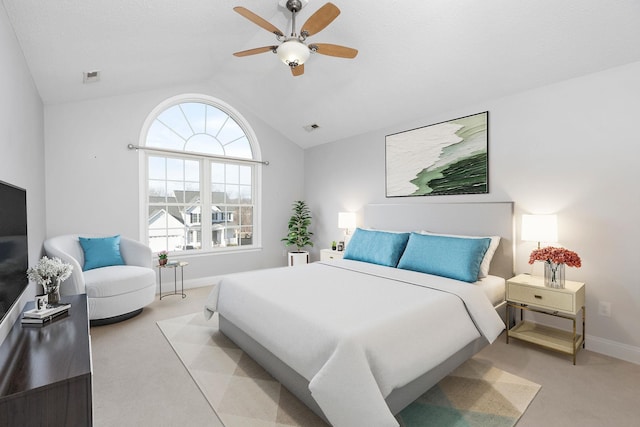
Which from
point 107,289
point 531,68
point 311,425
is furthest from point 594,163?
point 107,289

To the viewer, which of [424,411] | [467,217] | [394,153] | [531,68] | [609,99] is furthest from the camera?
[394,153]

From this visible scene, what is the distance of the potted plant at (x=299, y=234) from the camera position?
530cm

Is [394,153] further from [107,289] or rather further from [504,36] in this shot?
[107,289]

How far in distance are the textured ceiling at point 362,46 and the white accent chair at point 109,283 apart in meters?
1.71

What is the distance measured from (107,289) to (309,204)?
11.4 feet

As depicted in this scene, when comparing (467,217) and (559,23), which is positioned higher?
(559,23)

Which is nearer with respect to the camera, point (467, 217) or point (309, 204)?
point (467, 217)

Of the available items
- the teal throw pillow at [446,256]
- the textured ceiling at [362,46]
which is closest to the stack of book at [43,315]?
the textured ceiling at [362,46]

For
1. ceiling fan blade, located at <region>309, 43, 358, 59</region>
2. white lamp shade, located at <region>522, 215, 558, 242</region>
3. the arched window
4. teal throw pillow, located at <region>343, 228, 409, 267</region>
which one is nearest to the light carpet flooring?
white lamp shade, located at <region>522, 215, 558, 242</region>

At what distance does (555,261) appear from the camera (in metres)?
2.55

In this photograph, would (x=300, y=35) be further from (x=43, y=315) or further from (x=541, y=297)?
(x=541, y=297)

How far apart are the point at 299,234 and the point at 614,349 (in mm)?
4090

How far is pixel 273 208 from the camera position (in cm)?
556

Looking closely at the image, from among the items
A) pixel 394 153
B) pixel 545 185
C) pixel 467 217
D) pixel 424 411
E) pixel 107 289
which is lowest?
pixel 424 411
